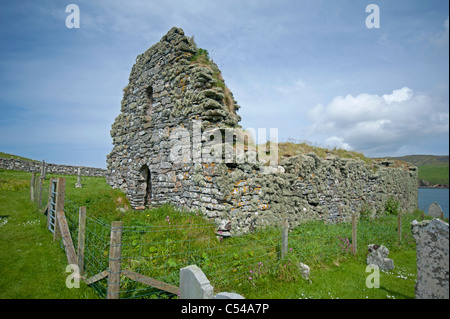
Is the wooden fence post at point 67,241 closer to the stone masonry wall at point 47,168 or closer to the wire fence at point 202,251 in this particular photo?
the wire fence at point 202,251

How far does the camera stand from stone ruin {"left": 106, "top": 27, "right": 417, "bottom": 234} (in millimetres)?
7688

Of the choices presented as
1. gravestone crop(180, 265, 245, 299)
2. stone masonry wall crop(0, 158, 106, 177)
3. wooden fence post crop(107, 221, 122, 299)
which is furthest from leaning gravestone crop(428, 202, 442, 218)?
stone masonry wall crop(0, 158, 106, 177)

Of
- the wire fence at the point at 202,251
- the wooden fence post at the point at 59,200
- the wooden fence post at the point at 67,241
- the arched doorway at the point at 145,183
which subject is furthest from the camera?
the arched doorway at the point at 145,183

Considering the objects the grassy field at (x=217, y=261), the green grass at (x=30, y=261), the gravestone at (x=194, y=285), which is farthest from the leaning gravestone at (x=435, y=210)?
the green grass at (x=30, y=261)

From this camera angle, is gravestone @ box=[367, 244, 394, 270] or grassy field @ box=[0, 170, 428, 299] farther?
gravestone @ box=[367, 244, 394, 270]

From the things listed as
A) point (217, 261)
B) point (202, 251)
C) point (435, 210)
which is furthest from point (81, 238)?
point (435, 210)

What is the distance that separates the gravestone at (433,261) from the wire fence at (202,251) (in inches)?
110

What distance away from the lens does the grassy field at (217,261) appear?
490 centimetres

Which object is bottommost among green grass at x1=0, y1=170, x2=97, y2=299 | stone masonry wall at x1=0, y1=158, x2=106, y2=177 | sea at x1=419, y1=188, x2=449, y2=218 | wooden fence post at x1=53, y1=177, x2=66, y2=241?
sea at x1=419, y1=188, x2=449, y2=218

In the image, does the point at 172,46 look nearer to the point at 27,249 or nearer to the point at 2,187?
the point at 27,249

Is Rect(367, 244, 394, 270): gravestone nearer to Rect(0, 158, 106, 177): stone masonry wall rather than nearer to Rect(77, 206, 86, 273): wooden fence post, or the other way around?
Rect(77, 206, 86, 273): wooden fence post

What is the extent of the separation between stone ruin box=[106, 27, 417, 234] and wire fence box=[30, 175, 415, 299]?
803mm
